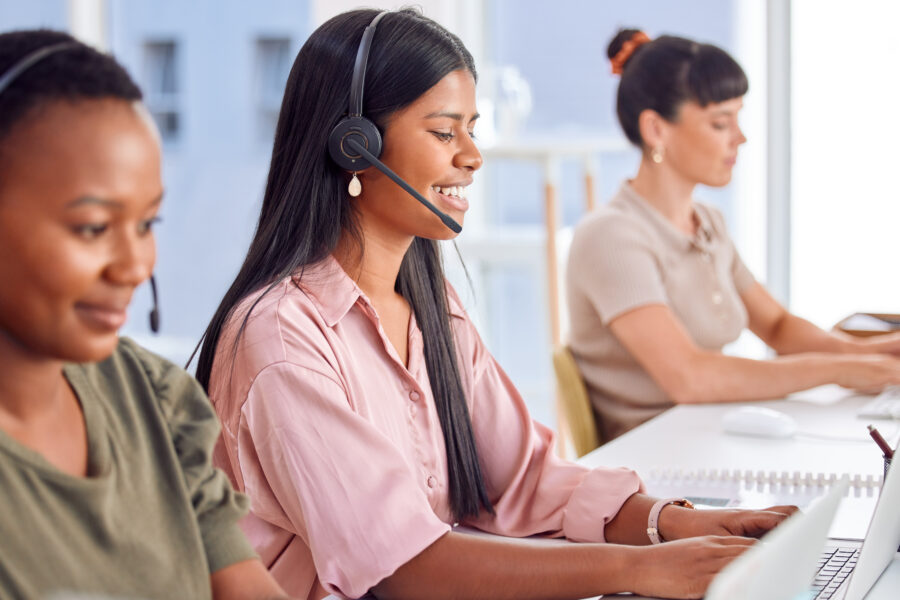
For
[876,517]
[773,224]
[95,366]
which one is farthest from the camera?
[773,224]

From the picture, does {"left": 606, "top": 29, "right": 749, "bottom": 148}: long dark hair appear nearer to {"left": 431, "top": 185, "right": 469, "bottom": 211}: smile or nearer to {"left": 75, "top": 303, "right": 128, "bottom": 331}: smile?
{"left": 431, "top": 185, "right": 469, "bottom": 211}: smile

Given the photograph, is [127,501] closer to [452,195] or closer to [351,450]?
[351,450]

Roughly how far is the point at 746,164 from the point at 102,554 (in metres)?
3.00

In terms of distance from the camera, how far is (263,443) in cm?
115

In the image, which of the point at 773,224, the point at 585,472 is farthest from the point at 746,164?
the point at 585,472

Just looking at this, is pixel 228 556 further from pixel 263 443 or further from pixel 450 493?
pixel 450 493

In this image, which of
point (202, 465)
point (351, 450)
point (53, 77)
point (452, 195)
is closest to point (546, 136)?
point (452, 195)

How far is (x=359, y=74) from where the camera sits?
132 centimetres

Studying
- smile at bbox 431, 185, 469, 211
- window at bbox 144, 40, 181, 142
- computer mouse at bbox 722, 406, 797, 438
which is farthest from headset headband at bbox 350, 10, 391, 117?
window at bbox 144, 40, 181, 142

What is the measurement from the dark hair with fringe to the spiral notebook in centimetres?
96

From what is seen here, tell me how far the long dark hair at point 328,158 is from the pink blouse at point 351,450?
3cm

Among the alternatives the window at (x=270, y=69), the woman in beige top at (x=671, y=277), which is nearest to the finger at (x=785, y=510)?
the woman in beige top at (x=671, y=277)

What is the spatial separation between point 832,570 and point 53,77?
918mm

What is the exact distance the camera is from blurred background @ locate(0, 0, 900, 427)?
129 inches
